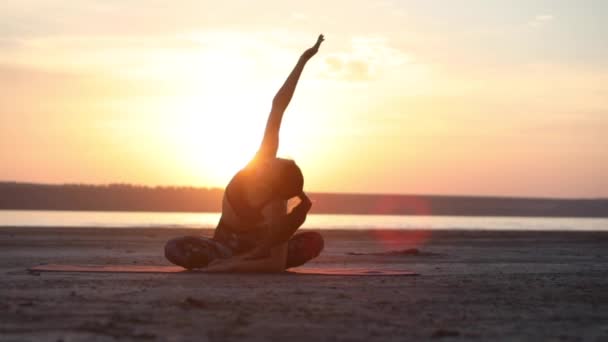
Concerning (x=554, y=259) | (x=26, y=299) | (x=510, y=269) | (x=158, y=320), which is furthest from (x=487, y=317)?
(x=554, y=259)

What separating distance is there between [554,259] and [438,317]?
10.6 meters

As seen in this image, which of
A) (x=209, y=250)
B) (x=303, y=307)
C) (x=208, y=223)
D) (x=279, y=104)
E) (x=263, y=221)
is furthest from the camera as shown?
(x=208, y=223)

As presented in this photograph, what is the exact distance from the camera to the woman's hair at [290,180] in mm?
11289

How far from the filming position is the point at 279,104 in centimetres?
1173

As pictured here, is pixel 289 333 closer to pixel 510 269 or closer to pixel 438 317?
pixel 438 317

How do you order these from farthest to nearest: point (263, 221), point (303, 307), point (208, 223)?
1. point (208, 223)
2. point (263, 221)
3. point (303, 307)

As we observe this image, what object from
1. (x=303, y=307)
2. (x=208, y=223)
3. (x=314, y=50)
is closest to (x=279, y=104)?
(x=314, y=50)

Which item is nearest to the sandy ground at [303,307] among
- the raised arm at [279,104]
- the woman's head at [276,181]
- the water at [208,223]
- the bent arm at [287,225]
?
the bent arm at [287,225]

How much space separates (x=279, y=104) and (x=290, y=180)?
0.99 m

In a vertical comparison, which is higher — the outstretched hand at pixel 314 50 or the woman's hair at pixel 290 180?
the outstretched hand at pixel 314 50

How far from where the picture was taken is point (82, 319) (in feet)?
25.0

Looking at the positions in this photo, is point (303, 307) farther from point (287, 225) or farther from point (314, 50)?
point (314, 50)

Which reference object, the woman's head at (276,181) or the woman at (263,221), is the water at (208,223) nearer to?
the woman at (263,221)

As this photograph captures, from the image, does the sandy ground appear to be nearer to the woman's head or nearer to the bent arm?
the bent arm
